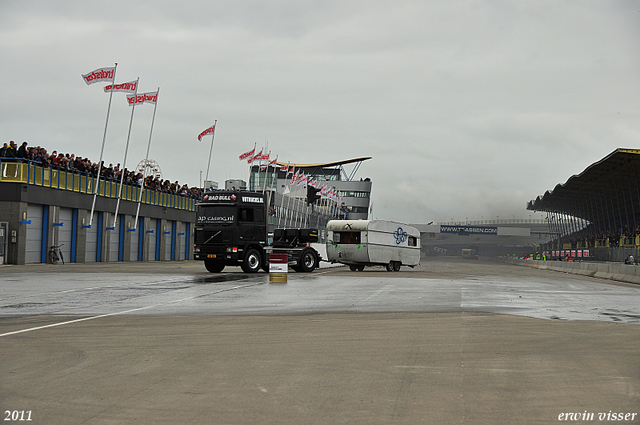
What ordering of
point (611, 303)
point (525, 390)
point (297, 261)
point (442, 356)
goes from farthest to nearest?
point (297, 261) → point (611, 303) → point (442, 356) → point (525, 390)

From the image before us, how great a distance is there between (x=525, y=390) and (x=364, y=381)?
155 cm

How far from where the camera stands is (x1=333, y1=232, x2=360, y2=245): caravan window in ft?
129

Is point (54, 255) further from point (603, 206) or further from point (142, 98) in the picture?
point (603, 206)

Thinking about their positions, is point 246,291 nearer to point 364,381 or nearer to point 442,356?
point 442,356

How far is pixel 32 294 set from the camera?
17109mm

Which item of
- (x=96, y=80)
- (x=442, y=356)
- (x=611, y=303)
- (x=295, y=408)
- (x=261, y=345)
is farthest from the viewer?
(x=96, y=80)

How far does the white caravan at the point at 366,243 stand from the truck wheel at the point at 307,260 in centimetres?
457

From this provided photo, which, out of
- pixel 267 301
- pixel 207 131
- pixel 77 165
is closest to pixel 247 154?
pixel 207 131

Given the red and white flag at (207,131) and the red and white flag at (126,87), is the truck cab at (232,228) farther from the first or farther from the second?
the red and white flag at (207,131)

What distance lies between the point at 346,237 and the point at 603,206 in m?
72.1

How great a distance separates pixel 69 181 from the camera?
4131cm

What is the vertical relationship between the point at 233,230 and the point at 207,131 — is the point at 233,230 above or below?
below

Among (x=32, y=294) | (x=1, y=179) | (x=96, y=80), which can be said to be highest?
(x=96, y=80)

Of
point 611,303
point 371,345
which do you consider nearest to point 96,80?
point 611,303
